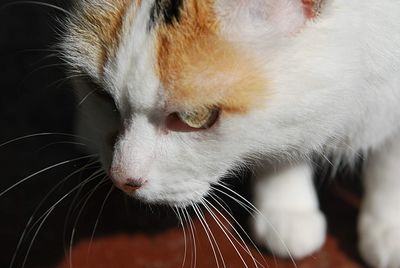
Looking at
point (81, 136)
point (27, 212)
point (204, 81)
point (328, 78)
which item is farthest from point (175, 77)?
point (27, 212)

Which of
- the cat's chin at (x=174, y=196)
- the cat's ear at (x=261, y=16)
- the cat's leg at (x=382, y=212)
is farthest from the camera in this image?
the cat's leg at (x=382, y=212)

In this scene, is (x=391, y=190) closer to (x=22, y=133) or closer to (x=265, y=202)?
(x=265, y=202)

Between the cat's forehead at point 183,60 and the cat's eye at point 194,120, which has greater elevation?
the cat's forehead at point 183,60

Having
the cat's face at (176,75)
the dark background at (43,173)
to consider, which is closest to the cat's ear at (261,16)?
the cat's face at (176,75)

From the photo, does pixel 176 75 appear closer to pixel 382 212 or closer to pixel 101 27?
pixel 101 27

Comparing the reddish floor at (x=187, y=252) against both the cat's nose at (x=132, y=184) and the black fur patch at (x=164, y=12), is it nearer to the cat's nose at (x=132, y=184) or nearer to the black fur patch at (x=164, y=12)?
the cat's nose at (x=132, y=184)

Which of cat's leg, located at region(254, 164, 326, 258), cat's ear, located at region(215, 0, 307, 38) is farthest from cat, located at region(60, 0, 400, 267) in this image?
cat's leg, located at region(254, 164, 326, 258)

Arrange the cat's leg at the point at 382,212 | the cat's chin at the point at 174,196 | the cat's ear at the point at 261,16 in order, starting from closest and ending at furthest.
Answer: the cat's ear at the point at 261,16 < the cat's chin at the point at 174,196 < the cat's leg at the point at 382,212

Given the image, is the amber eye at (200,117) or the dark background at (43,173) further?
the dark background at (43,173)

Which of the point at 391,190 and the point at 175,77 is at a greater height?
the point at 175,77
